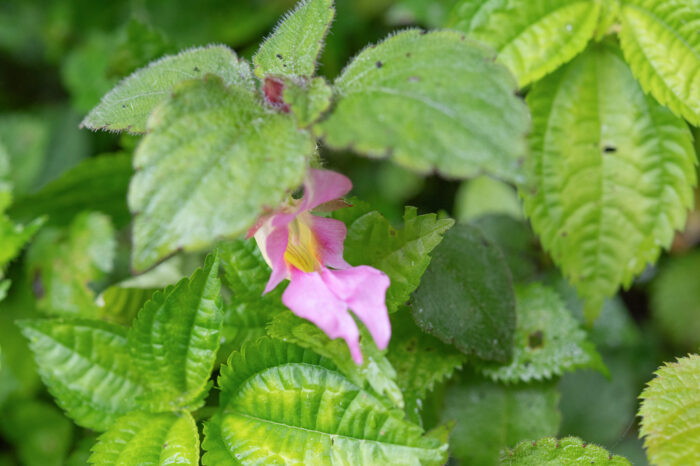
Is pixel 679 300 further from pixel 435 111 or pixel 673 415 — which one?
pixel 435 111

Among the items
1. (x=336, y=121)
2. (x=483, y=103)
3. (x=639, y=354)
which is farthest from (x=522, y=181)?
(x=639, y=354)

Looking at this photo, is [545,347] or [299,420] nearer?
[299,420]

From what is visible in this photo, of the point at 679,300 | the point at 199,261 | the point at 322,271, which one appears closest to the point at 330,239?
the point at 322,271

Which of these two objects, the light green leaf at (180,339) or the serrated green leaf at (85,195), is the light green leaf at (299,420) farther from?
the serrated green leaf at (85,195)

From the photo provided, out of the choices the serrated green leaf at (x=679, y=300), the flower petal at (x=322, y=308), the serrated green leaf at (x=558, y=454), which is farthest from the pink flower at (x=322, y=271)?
the serrated green leaf at (x=679, y=300)

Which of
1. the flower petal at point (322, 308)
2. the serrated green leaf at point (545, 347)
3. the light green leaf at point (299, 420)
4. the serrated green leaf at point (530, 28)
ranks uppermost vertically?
the serrated green leaf at point (530, 28)

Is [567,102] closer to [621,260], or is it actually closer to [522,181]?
[621,260]

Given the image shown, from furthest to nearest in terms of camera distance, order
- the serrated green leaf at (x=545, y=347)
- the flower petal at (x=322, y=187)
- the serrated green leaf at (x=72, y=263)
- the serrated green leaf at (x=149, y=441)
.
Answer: the serrated green leaf at (x=72, y=263)
the serrated green leaf at (x=545, y=347)
the serrated green leaf at (x=149, y=441)
the flower petal at (x=322, y=187)

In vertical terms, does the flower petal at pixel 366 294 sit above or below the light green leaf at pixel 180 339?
above
